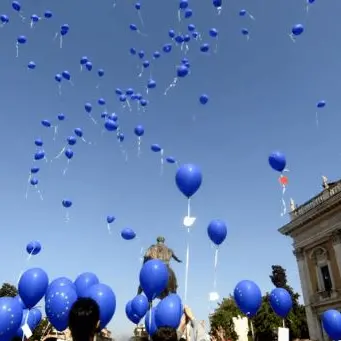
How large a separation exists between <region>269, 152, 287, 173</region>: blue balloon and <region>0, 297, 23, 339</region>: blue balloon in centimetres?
767

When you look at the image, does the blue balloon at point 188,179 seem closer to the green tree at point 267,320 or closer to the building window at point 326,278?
the building window at point 326,278

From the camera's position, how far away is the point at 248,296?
8.29 metres

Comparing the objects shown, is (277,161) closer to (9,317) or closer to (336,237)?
(9,317)

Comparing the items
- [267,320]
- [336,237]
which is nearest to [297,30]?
[336,237]

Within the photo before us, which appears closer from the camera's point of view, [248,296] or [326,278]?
[248,296]

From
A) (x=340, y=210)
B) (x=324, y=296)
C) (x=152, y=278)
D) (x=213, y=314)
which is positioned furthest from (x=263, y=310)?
(x=152, y=278)

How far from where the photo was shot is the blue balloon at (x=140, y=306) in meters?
8.27

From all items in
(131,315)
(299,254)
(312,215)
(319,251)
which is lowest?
(131,315)

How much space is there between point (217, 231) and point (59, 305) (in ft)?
14.8

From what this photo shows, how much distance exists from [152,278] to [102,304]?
1.02 m

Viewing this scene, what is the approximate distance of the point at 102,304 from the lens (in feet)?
19.6

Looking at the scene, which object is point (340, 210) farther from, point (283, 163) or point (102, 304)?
point (102, 304)

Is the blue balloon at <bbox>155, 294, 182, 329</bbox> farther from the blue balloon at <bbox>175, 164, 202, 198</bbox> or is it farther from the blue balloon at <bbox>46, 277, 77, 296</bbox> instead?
the blue balloon at <bbox>175, 164, 202, 198</bbox>

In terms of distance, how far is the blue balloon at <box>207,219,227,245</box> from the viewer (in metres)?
9.54
